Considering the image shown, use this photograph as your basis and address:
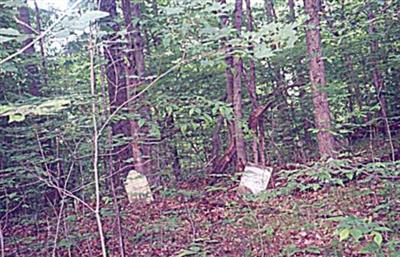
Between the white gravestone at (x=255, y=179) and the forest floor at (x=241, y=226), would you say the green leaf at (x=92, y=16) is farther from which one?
the white gravestone at (x=255, y=179)

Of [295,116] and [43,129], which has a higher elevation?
[43,129]

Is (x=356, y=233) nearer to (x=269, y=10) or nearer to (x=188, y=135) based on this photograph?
(x=188, y=135)

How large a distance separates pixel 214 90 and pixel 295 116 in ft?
6.70

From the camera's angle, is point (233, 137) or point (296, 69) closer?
point (233, 137)

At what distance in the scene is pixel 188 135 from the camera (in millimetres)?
8734

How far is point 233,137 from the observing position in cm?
741

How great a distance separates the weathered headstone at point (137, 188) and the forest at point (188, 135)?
2cm

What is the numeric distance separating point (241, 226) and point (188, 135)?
13.1ft

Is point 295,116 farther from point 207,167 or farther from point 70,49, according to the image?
point 70,49

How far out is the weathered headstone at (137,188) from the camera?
5.22 meters

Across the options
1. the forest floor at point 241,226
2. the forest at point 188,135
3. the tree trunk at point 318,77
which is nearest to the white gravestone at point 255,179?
the forest at point 188,135

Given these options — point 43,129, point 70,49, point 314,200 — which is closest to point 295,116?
point 314,200

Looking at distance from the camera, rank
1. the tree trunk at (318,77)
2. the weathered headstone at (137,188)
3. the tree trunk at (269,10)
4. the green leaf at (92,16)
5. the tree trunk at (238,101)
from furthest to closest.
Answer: the tree trunk at (269,10) < the tree trunk at (238,101) < the tree trunk at (318,77) < the weathered headstone at (137,188) < the green leaf at (92,16)

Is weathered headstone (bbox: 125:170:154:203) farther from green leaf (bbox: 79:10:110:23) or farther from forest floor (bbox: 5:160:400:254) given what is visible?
green leaf (bbox: 79:10:110:23)
